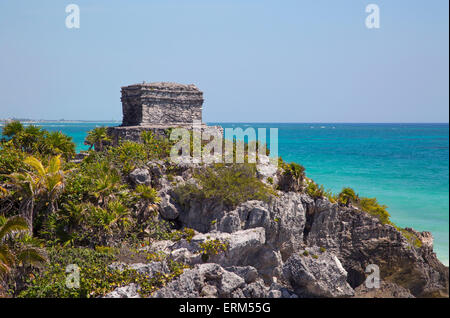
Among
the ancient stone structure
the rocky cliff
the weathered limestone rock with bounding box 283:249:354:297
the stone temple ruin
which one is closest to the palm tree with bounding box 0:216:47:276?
the rocky cliff

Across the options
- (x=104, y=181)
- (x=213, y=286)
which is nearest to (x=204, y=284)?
(x=213, y=286)

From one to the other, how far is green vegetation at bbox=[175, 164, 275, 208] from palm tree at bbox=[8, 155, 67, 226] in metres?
4.66

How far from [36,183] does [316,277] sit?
9435mm

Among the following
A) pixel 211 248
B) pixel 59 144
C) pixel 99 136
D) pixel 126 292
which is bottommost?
pixel 126 292

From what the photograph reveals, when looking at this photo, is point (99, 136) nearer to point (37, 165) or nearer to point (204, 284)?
point (37, 165)

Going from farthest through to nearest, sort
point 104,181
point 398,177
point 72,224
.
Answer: point 398,177 → point 104,181 → point 72,224

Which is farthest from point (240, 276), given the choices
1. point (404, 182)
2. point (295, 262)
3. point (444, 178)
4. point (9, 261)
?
point (444, 178)

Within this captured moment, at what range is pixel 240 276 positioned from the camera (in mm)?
13844

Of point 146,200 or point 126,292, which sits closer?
point 126,292

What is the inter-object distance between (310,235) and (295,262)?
11.1 feet

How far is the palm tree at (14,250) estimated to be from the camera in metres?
11.9

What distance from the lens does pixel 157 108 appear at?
2391 centimetres

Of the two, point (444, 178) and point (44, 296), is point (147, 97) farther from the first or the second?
point (444, 178)
